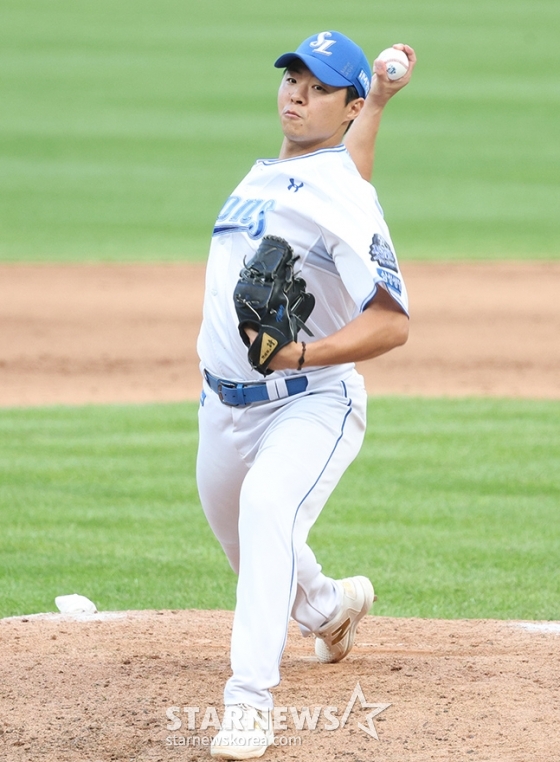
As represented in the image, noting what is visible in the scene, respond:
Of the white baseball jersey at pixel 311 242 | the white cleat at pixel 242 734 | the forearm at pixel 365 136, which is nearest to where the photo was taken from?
the white cleat at pixel 242 734

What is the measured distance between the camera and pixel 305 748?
3.32 m

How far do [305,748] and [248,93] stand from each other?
23.4 m

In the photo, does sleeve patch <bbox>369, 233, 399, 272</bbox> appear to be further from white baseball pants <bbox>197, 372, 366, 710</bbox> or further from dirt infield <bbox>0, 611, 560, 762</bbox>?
dirt infield <bbox>0, 611, 560, 762</bbox>

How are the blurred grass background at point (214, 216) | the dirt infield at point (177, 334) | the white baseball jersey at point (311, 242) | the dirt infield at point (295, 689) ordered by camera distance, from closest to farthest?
1. the dirt infield at point (295, 689)
2. the white baseball jersey at point (311, 242)
3. the blurred grass background at point (214, 216)
4. the dirt infield at point (177, 334)

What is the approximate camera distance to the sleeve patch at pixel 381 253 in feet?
11.3

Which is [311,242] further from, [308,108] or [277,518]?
[277,518]

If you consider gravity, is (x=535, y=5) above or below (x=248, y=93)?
above

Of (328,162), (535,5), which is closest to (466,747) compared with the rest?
(328,162)

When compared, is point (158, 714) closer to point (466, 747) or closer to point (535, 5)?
point (466, 747)

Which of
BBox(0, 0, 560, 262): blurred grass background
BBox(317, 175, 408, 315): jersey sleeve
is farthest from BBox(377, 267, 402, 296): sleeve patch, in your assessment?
BBox(0, 0, 560, 262): blurred grass background

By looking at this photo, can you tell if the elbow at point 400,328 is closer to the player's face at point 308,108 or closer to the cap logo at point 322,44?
the player's face at point 308,108

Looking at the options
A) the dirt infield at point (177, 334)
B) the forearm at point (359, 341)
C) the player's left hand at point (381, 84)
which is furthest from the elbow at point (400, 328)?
the dirt infield at point (177, 334)

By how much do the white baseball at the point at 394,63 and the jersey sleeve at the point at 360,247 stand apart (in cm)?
72

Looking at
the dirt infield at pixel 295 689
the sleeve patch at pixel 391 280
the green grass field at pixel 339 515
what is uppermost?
the sleeve patch at pixel 391 280
